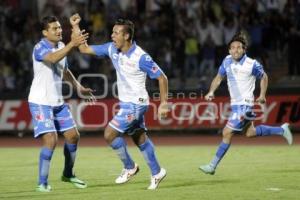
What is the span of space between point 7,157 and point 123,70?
20.8 feet

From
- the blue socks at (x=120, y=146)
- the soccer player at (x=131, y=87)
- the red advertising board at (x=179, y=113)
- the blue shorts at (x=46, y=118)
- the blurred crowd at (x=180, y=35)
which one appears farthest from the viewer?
the blurred crowd at (x=180, y=35)

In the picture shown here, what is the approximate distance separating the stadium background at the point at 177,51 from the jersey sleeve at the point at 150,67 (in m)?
10.2

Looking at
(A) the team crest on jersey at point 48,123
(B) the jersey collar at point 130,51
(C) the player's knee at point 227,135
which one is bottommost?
(C) the player's knee at point 227,135

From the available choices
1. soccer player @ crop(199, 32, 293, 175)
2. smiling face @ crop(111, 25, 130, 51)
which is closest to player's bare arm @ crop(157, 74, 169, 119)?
smiling face @ crop(111, 25, 130, 51)

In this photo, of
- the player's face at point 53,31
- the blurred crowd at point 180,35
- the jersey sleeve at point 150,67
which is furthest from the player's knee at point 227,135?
the blurred crowd at point 180,35

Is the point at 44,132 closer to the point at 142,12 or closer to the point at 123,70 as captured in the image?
the point at 123,70

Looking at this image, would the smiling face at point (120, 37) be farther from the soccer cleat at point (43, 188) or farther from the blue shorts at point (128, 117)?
the soccer cleat at point (43, 188)

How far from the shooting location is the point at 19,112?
70.4 feet

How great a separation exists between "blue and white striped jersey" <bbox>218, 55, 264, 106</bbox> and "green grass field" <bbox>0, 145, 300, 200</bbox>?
122 centimetres

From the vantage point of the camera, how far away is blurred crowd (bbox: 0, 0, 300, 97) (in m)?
22.4

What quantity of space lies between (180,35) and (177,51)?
0.55 meters

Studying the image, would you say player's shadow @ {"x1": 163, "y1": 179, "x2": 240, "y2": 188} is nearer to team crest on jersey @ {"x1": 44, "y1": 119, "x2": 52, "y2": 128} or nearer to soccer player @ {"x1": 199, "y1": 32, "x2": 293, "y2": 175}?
soccer player @ {"x1": 199, "y1": 32, "x2": 293, "y2": 175}

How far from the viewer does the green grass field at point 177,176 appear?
10.1 meters

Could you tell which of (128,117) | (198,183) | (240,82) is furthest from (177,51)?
(128,117)
